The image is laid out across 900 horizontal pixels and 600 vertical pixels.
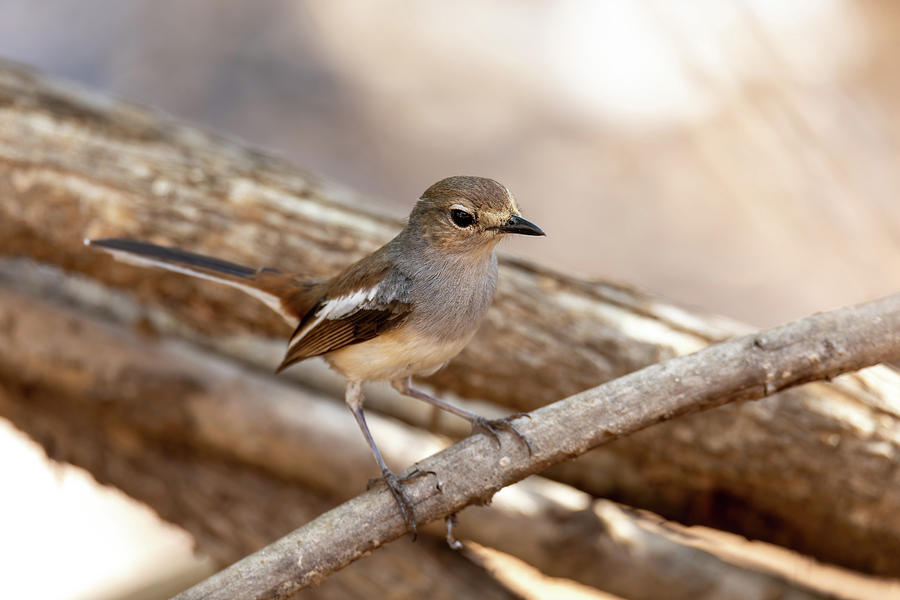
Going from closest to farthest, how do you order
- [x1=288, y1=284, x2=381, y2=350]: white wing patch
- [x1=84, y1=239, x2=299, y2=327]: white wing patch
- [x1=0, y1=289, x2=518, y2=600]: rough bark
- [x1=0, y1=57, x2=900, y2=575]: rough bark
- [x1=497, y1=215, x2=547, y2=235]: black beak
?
1. [x1=497, y1=215, x2=547, y2=235]: black beak
2. [x1=288, y1=284, x2=381, y2=350]: white wing patch
3. [x1=84, y1=239, x2=299, y2=327]: white wing patch
4. [x1=0, y1=57, x2=900, y2=575]: rough bark
5. [x1=0, y1=289, x2=518, y2=600]: rough bark

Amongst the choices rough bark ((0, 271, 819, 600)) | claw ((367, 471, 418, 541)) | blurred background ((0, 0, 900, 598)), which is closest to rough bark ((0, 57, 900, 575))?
rough bark ((0, 271, 819, 600))

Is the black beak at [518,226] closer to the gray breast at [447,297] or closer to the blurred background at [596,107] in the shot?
the gray breast at [447,297]

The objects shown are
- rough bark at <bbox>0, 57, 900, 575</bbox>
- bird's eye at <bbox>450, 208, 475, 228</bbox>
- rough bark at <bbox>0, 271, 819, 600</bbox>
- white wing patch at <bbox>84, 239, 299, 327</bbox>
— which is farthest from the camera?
rough bark at <bbox>0, 271, 819, 600</bbox>

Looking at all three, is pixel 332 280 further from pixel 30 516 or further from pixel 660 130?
pixel 660 130

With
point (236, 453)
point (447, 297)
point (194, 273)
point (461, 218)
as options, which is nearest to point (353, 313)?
point (447, 297)

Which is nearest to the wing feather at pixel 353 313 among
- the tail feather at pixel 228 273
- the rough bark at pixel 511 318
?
the tail feather at pixel 228 273

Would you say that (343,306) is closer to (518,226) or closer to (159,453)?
(518,226)

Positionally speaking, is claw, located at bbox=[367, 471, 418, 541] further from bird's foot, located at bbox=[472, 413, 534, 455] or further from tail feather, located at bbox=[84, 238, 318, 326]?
tail feather, located at bbox=[84, 238, 318, 326]

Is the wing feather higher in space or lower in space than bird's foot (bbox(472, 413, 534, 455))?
higher
